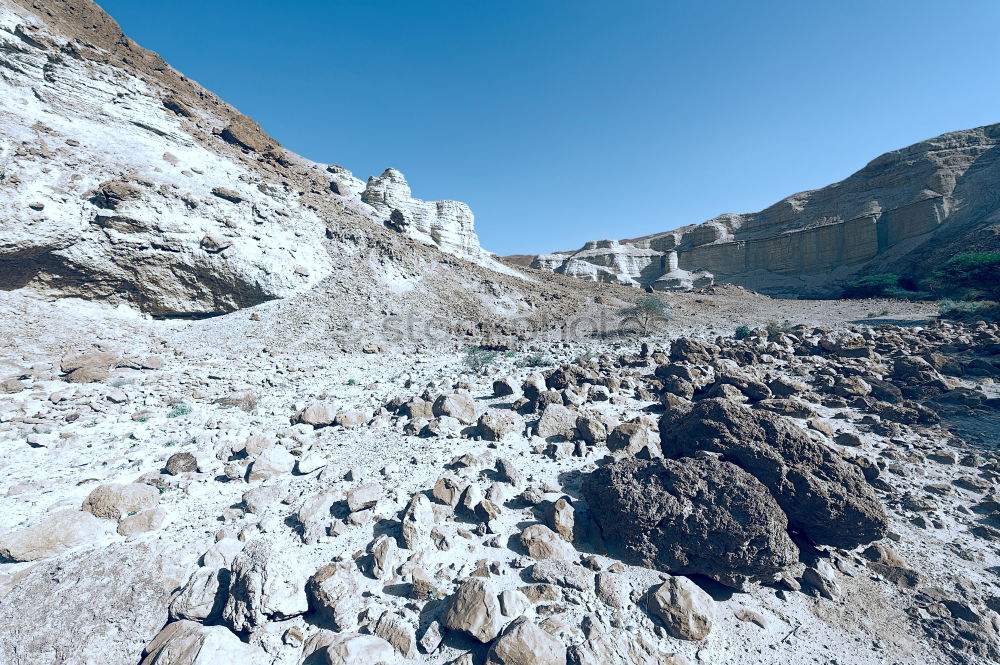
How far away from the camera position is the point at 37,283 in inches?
389

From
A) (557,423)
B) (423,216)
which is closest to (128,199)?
(557,423)

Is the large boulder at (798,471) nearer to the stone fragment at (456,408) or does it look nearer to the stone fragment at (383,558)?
the stone fragment at (456,408)

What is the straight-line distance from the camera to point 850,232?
3559 cm

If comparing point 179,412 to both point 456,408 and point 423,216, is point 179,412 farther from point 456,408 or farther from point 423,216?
point 423,216

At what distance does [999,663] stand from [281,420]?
7079mm

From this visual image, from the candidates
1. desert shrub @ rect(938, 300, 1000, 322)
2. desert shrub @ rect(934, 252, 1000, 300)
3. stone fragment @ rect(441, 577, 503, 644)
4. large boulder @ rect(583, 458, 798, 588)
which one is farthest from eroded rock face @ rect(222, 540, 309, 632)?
desert shrub @ rect(934, 252, 1000, 300)

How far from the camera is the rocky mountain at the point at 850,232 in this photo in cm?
3070

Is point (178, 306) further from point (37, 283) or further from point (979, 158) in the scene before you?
point (979, 158)

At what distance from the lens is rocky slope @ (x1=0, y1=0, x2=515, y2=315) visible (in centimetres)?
1002

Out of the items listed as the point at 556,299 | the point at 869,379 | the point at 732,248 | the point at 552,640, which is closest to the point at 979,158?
the point at 732,248

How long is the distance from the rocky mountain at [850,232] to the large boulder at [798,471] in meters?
36.9

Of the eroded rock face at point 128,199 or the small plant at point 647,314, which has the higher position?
the eroded rock face at point 128,199

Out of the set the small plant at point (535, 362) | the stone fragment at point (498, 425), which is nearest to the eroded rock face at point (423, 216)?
the small plant at point (535, 362)

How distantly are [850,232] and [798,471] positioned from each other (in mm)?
46471
